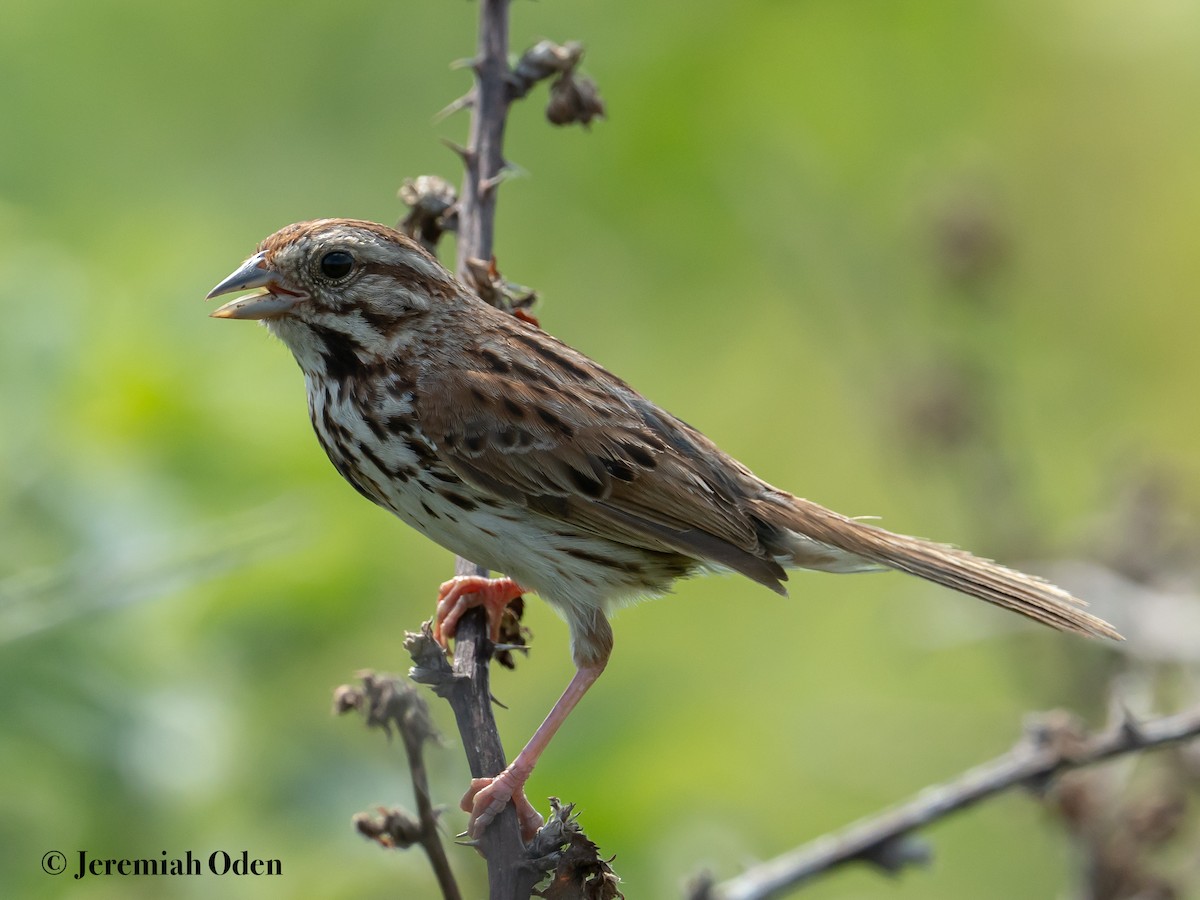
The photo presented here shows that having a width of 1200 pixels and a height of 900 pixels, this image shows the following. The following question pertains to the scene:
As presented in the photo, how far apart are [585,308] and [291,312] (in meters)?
4.19

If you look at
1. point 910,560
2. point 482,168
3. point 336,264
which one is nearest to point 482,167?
point 482,168

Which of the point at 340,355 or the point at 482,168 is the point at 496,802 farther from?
the point at 482,168

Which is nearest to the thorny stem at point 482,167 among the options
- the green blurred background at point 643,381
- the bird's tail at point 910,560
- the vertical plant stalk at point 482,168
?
the vertical plant stalk at point 482,168

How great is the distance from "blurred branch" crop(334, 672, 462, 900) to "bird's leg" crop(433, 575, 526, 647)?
920mm

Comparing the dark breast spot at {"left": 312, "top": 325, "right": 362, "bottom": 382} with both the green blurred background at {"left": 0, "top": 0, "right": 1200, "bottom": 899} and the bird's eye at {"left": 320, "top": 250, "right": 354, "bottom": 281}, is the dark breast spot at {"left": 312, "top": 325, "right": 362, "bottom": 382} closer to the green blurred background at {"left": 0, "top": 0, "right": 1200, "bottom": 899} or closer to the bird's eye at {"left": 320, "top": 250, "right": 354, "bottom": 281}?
the bird's eye at {"left": 320, "top": 250, "right": 354, "bottom": 281}

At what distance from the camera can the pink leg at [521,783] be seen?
3.86m

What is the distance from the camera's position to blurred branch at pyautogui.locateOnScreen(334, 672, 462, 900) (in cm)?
305

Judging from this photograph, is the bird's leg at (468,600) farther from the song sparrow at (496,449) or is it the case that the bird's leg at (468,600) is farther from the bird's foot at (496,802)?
the bird's foot at (496,802)

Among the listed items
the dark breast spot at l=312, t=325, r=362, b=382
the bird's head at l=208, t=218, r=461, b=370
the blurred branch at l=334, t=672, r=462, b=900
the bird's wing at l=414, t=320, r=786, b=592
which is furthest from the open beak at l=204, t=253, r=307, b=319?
the blurred branch at l=334, t=672, r=462, b=900

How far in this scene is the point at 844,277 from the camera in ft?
26.0

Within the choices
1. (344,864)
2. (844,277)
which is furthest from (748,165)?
(344,864)

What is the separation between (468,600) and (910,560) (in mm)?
1302

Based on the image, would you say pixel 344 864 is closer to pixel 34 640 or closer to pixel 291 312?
pixel 34 640

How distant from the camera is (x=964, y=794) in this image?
371 centimetres
